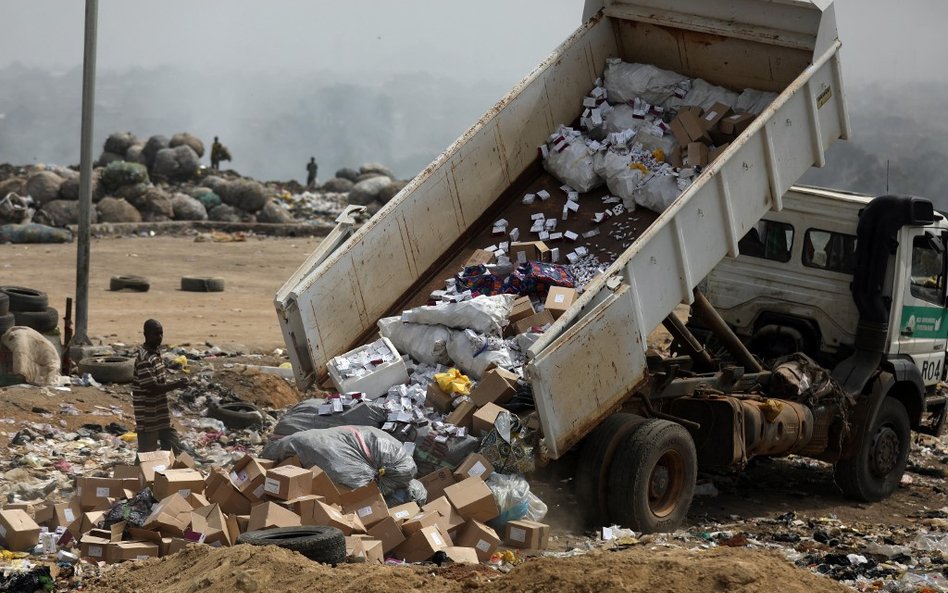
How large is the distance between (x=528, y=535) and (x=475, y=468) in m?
0.47

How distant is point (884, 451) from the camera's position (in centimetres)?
931

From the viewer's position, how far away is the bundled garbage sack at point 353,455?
668cm

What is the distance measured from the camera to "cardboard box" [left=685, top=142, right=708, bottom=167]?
8727mm

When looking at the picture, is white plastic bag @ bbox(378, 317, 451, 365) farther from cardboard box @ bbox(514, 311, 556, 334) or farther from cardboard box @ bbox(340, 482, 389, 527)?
cardboard box @ bbox(340, 482, 389, 527)

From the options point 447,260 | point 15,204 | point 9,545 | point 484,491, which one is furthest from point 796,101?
point 15,204

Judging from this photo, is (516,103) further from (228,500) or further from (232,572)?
(232,572)

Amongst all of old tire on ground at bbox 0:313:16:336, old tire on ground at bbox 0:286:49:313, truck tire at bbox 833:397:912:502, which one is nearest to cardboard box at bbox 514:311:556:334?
truck tire at bbox 833:397:912:502

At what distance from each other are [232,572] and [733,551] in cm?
223

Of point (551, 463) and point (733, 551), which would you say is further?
point (551, 463)

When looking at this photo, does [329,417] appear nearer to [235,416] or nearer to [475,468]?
[475,468]

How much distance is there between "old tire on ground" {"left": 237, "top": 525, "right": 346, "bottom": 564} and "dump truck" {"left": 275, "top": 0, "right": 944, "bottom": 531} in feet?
4.65

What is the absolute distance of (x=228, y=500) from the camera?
6.58m

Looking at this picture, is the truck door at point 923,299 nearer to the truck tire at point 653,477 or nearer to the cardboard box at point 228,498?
the truck tire at point 653,477

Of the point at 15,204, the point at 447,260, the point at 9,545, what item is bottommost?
the point at 9,545
